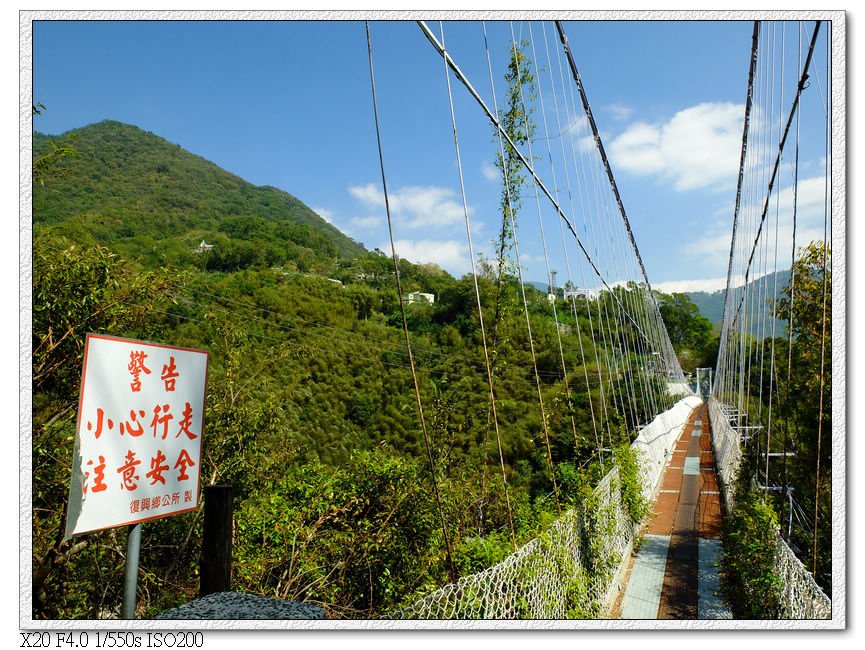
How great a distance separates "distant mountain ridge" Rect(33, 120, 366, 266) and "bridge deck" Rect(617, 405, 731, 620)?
10.6 ft

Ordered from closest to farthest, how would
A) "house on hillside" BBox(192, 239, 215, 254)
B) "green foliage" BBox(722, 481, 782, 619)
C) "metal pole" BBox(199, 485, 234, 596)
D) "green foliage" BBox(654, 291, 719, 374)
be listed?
"metal pole" BBox(199, 485, 234, 596) < "green foliage" BBox(722, 481, 782, 619) < "house on hillside" BBox(192, 239, 215, 254) < "green foliage" BBox(654, 291, 719, 374)

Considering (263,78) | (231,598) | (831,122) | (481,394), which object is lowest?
(231,598)

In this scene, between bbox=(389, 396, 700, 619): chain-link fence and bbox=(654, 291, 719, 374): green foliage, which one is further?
bbox=(654, 291, 719, 374): green foliage

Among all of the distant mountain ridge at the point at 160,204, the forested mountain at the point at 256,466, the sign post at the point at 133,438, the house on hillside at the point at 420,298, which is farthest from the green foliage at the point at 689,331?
the sign post at the point at 133,438

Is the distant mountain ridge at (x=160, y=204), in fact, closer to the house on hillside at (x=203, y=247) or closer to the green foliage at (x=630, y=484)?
the house on hillside at (x=203, y=247)

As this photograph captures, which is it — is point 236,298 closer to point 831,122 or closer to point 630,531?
point 630,531

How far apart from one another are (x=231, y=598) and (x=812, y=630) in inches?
67.6

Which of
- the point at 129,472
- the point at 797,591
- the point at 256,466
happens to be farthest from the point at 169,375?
the point at 797,591

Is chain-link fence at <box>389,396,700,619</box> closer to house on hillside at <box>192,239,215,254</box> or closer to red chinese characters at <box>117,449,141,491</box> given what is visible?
red chinese characters at <box>117,449,141,491</box>

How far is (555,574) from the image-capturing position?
2020 mm

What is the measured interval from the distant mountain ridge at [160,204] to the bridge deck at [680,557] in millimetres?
3232

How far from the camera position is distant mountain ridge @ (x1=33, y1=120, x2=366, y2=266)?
9.95 feet

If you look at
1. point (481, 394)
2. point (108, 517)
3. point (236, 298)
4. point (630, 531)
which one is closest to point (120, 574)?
point (108, 517)

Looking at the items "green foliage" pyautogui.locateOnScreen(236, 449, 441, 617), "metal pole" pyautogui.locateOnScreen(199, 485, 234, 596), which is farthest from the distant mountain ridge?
"green foliage" pyautogui.locateOnScreen(236, 449, 441, 617)
